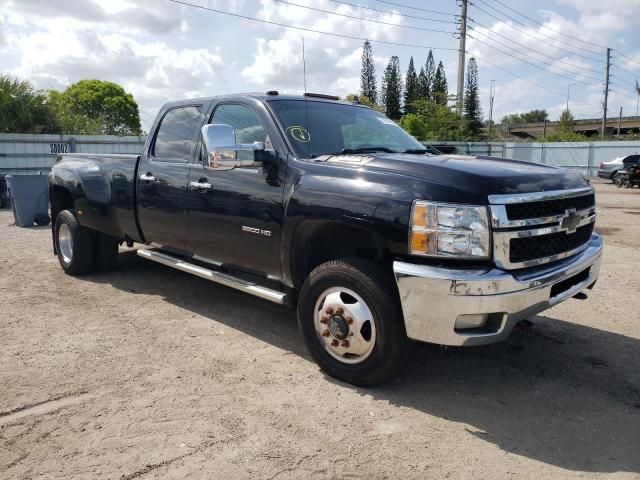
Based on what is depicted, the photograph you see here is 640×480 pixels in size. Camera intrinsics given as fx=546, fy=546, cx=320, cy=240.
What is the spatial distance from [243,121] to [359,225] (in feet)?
5.41

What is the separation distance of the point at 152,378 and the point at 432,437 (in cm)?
190

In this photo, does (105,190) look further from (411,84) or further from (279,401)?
(411,84)

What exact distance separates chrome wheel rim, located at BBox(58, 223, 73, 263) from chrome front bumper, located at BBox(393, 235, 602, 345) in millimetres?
4729

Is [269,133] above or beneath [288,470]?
above

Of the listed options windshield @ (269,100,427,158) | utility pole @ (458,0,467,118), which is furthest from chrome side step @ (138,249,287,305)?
utility pole @ (458,0,467,118)

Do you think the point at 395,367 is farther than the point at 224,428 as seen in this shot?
Yes

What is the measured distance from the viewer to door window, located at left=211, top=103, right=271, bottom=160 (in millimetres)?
4273

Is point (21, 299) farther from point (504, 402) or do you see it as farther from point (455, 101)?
point (455, 101)

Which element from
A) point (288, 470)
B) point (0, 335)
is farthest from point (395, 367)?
point (0, 335)

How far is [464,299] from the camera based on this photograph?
3002 millimetres

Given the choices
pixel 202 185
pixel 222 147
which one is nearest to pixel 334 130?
pixel 222 147

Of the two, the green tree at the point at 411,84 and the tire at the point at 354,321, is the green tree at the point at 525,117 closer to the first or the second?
the green tree at the point at 411,84

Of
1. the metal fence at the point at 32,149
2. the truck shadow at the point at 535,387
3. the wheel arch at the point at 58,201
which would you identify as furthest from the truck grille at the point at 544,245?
the metal fence at the point at 32,149

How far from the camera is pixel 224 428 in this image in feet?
10.1
